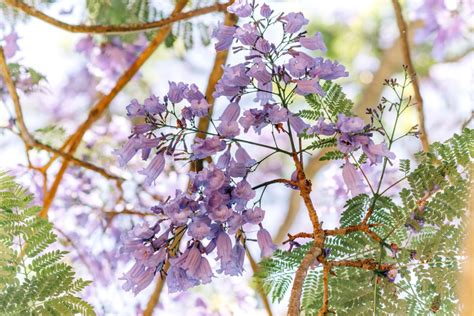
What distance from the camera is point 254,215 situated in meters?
0.51

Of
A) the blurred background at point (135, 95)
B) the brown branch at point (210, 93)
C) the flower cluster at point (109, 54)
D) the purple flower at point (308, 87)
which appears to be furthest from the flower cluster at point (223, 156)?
the flower cluster at point (109, 54)

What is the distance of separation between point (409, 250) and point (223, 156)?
152 mm

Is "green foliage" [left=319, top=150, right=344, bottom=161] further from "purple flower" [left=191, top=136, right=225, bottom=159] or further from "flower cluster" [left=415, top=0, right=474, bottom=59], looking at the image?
"flower cluster" [left=415, top=0, right=474, bottom=59]

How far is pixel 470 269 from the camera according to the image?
43 centimetres

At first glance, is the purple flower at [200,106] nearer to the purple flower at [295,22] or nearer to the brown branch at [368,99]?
the purple flower at [295,22]

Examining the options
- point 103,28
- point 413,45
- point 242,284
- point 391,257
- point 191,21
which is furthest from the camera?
point 413,45

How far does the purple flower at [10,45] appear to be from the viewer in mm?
991

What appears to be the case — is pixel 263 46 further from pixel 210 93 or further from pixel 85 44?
pixel 85 44

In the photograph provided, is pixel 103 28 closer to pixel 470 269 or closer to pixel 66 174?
pixel 66 174

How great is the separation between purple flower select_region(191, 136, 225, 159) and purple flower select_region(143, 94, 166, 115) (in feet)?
0.14

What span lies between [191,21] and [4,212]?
0.54 m

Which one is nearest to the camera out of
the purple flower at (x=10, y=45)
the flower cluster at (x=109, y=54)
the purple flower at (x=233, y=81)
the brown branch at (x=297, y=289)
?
the brown branch at (x=297, y=289)

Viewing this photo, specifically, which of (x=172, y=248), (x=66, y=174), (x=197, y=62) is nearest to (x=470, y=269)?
(x=172, y=248)

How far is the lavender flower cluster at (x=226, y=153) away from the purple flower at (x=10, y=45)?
1.69ft
